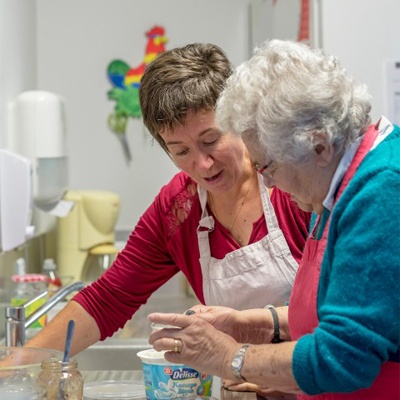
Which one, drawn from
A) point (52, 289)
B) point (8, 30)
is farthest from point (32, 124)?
point (52, 289)

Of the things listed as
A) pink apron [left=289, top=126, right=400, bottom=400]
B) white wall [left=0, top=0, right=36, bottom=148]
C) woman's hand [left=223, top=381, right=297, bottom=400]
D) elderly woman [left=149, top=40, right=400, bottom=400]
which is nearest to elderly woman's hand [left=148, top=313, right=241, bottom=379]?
elderly woman [left=149, top=40, right=400, bottom=400]

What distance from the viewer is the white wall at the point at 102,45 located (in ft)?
13.3

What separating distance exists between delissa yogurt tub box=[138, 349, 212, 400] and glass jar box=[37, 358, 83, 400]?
158 mm

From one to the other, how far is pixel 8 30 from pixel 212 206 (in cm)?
172

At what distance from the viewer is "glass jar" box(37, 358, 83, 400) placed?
1434 mm

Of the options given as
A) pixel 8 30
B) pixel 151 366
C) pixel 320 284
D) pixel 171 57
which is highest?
pixel 8 30

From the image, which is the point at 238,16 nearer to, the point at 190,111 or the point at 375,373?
the point at 190,111

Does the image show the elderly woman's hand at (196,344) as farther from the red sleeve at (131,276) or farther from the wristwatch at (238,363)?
the red sleeve at (131,276)

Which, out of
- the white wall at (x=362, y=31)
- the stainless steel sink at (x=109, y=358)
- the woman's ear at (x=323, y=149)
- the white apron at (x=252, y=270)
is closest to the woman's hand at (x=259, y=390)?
the white apron at (x=252, y=270)

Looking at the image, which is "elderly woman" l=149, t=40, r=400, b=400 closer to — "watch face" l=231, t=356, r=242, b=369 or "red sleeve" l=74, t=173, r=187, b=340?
"watch face" l=231, t=356, r=242, b=369

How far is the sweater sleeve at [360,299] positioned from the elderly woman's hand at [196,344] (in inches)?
5.1

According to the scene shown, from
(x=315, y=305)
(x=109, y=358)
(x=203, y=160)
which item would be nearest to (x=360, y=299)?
(x=315, y=305)

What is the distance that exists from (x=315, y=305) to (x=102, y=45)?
2.98m

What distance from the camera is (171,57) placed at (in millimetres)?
1757
